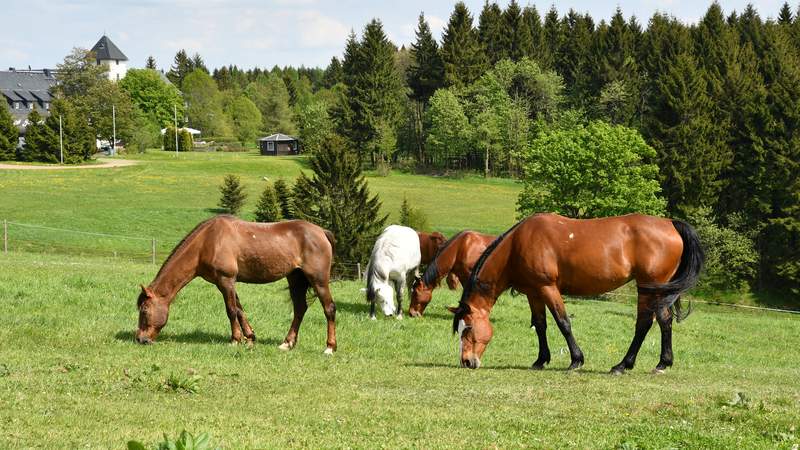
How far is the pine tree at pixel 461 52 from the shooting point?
111062mm

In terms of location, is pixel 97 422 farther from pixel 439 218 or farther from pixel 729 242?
pixel 439 218

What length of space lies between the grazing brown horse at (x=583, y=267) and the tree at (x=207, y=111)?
5964 inches

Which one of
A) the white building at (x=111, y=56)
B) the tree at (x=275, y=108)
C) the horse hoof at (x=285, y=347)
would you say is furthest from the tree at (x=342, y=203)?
the white building at (x=111, y=56)

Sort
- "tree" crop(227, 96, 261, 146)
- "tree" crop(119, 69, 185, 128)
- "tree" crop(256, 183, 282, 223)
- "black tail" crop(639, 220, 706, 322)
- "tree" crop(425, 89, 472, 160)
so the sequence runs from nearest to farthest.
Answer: "black tail" crop(639, 220, 706, 322)
"tree" crop(256, 183, 282, 223)
"tree" crop(425, 89, 472, 160)
"tree" crop(119, 69, 185, 128)
"tree" crop(227, 96, 261, 146)

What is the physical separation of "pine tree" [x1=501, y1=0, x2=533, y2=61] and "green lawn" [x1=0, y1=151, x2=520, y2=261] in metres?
23.3

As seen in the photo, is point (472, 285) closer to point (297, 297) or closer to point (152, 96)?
point (297, 297)

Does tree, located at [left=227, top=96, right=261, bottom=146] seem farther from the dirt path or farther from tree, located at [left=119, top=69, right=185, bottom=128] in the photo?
the dirt path

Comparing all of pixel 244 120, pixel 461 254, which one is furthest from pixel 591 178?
pixel 244 120

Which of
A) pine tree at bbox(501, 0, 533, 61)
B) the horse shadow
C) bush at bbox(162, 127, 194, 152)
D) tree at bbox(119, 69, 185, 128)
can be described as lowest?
the horse shadow

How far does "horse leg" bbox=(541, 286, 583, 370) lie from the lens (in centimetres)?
1395

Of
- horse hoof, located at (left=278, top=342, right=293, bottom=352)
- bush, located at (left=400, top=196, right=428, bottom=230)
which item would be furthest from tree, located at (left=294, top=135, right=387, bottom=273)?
horse hoof, located at (left=278, top=342, right=293, bottom=352)

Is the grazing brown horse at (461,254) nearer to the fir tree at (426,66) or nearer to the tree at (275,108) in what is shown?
the fir tree at (426,66)

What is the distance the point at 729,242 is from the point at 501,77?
54.8m

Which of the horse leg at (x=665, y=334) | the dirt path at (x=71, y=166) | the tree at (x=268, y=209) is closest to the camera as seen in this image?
the horse leg at (x=665, y=334)
